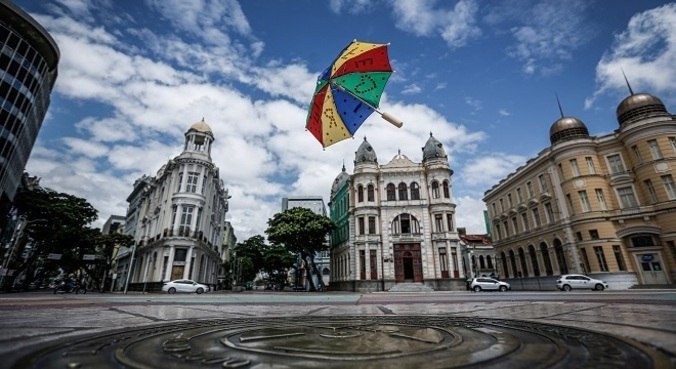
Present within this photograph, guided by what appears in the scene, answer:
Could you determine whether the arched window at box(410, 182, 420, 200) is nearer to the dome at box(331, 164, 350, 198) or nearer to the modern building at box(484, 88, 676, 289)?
the modern building at box(484, 88, 676, 289)

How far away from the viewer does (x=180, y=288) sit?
→ 23.9 m

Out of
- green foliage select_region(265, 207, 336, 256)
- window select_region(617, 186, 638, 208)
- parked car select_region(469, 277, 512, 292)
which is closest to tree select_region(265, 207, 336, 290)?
green foliage select_region(265, 207, 336, 256)

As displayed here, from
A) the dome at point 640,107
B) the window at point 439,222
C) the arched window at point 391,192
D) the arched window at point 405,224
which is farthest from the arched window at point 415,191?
the dome at point 640,107

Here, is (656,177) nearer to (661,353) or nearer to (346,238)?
(346,238)

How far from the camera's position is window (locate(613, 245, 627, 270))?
22625 millimetres

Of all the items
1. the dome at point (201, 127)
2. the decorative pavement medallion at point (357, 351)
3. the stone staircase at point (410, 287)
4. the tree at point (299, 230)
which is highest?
the dome at point (201, 127)

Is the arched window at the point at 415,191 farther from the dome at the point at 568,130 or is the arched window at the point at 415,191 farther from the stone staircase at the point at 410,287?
the dome at the point at 568,130

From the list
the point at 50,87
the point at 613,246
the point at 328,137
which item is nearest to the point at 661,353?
the point at 328,137

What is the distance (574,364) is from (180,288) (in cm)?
2693

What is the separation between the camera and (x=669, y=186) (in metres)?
21.9

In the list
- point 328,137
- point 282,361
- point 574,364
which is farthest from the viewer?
point 328,137

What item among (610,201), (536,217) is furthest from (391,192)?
(610,201)

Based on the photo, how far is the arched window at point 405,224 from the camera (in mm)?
30969

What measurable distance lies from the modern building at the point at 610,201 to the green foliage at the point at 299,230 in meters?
20.5
